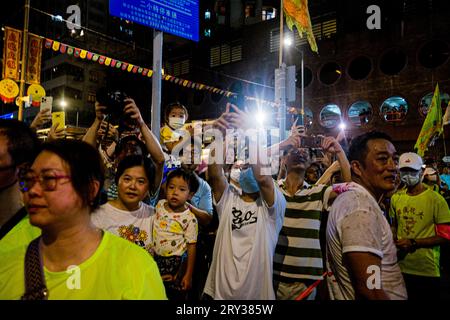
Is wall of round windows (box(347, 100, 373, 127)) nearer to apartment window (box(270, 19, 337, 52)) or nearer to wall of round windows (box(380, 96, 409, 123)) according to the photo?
wall of round windows (box(380, 96, 409, 123))

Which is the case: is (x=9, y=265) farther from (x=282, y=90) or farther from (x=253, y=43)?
(x=253, y=43)

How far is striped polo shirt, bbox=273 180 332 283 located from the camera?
3.38 m

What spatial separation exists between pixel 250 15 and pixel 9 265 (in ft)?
103

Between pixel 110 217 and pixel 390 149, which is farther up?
pixel 390 149

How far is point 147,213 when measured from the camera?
11.3 feet

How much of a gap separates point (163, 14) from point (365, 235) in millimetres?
5340

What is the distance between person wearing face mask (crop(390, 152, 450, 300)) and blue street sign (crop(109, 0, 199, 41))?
445 centimetres

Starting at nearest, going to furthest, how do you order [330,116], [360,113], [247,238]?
1. [247,238]
2. [360,113]
3. [330,116]

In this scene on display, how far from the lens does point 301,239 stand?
347 centimetres

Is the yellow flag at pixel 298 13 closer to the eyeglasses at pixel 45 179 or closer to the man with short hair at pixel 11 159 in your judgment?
the man with short hair at pixel 11 159

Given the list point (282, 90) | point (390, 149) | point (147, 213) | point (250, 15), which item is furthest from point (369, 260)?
point (250, 15)

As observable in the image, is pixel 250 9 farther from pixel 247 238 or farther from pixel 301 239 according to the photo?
pixel 247 238

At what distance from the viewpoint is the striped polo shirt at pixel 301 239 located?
3.38m

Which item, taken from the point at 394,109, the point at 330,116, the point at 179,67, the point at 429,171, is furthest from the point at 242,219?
the point at 179,67
